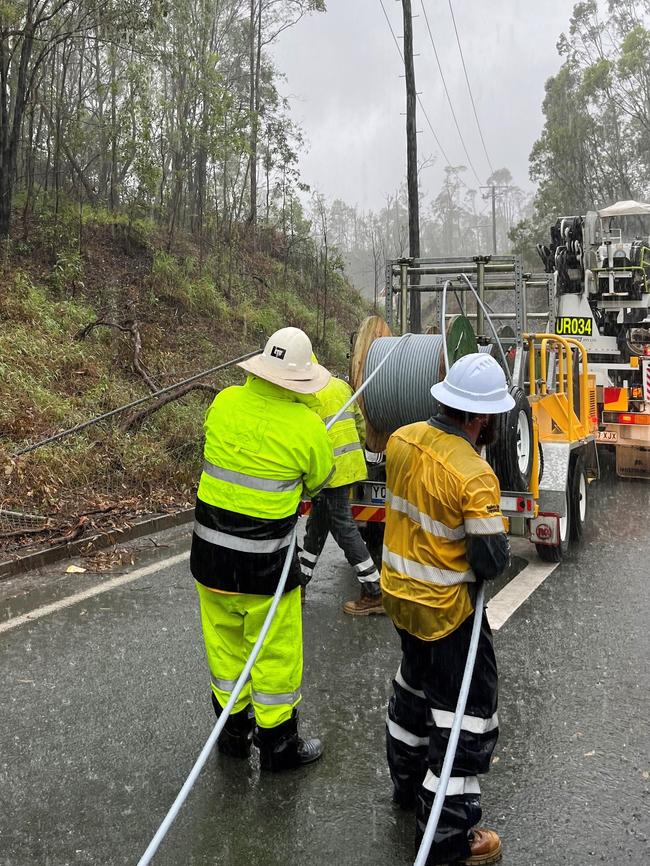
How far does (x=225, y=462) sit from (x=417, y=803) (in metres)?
1.63

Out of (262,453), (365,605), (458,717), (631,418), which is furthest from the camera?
(631,418)

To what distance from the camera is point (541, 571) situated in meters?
6.54

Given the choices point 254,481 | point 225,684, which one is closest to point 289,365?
point 254,481

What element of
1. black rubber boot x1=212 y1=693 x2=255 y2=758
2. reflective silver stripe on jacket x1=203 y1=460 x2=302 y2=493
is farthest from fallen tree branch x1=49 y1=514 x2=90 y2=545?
reflective silver stripe on jacket x1=203 y1=460 x2=302 y2=493

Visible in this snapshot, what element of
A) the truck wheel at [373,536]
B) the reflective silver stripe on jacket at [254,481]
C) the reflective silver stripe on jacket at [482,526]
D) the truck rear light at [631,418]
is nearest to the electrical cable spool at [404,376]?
the truck wheel at [373,536]

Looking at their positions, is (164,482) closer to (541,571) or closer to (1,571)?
(1,571)

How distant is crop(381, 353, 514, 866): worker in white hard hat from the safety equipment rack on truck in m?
2.74

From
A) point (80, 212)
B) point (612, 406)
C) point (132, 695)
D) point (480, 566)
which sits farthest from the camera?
point (80, 212)

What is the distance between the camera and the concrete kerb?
6.30 meters

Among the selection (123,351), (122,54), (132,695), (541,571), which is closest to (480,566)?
(132,695)

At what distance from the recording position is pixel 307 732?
3811 mm

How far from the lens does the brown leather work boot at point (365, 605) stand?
17.9 ft

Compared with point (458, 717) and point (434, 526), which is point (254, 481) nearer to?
point (434, 526)

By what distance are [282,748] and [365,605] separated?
2.17 meters
